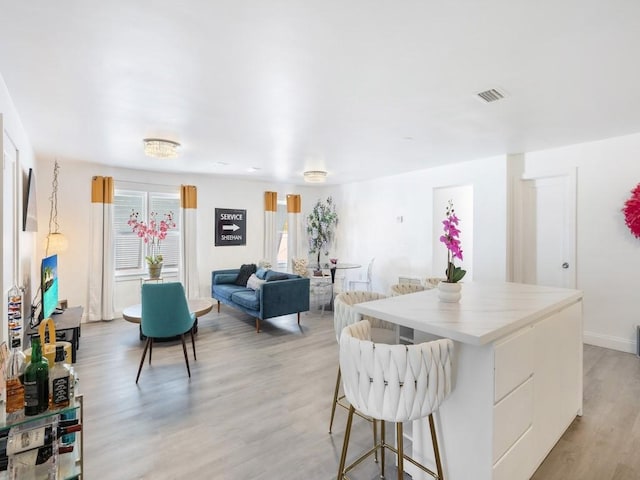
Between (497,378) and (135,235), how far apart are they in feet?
19.2

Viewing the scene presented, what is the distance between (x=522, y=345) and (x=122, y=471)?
2421mm

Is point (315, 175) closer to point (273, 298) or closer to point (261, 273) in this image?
point (261, 273)

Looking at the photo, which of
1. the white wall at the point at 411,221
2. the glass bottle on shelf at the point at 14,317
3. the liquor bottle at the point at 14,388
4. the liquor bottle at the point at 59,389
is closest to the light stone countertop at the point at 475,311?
the liquor bottle at the point at 59,389

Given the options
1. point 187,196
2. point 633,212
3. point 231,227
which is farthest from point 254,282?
point 633,212

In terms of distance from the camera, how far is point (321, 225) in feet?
25.0

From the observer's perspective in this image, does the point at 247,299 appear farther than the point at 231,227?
No

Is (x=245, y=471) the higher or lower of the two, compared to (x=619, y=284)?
lower

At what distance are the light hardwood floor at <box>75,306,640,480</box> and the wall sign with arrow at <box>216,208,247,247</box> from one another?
9.27 feet

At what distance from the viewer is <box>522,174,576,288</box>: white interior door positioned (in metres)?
4.18

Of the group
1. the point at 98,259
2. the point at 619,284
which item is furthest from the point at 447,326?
the point at 98,259

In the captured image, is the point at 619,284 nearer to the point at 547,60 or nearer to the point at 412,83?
the point at 547,60

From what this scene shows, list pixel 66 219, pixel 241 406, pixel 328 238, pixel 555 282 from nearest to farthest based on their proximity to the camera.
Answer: pixel 241 406
pixel 555 282
pixel 66 219
pixel 328 238

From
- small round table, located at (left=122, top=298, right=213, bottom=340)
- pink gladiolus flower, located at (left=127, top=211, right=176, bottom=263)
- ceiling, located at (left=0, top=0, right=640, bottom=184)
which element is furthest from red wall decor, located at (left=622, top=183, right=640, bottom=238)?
pink gladiolus flower, located at (left=127, top=211, right=176, bottom=263)

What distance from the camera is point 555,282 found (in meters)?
4.38
